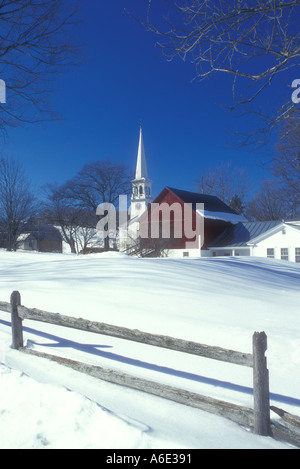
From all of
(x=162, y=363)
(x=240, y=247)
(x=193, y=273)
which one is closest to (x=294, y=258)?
(x=240, y=247)

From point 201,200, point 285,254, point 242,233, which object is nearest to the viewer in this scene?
point 285,254

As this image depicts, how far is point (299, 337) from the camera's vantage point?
20.2ft

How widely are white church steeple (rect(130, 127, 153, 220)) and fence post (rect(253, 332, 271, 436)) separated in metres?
52.7

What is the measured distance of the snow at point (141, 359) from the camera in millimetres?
3453

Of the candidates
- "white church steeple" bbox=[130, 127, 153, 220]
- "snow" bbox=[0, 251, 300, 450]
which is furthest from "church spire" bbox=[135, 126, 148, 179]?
"snow" bbox=[0, 251, 300, 450]

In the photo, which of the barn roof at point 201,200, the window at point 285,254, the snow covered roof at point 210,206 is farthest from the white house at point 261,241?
the barn roof at point 201,200

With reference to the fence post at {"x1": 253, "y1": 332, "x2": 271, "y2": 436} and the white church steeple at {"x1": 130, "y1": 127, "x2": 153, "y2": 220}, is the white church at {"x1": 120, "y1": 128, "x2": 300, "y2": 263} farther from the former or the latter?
the fence post at {"x1": 253, "y1": 332, "x2": 271, "y2": 436}

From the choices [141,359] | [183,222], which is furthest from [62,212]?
[141,359]

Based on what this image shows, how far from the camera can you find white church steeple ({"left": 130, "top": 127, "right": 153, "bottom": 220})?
5812cm

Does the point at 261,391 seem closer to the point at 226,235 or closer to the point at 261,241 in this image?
the point at 261,241

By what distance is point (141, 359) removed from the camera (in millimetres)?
5637

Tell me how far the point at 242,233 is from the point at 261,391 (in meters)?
33.6

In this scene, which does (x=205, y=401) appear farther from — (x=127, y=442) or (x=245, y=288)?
(x=245, y=288)
